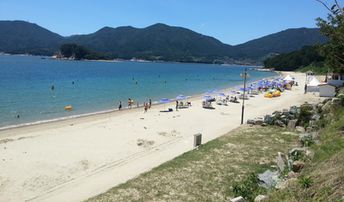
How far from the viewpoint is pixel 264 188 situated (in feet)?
31.4

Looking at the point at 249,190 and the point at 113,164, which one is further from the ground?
the point at 249,190

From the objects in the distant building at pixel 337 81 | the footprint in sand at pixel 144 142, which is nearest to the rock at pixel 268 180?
the footprint in sand at pixel 144 142

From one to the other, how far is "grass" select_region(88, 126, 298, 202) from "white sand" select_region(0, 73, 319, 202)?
139cm

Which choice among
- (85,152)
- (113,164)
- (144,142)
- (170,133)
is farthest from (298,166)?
(170,133)

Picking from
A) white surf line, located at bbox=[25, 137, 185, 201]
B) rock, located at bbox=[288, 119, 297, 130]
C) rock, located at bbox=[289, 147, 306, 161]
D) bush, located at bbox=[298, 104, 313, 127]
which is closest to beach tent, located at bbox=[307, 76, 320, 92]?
bush, located at bbox=[298, 104, 313, 127]

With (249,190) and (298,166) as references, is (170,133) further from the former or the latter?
(249,190)

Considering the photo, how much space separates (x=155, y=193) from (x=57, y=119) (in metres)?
23.1

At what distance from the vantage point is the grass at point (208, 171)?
34.9 feet

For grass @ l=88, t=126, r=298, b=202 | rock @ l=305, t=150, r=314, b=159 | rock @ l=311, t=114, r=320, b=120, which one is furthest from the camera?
rock @ l=311, t=114, r=320, b=120

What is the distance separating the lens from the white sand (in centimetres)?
1278

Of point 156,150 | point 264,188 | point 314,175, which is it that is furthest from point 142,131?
point 314,175

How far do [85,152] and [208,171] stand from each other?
7.71 m

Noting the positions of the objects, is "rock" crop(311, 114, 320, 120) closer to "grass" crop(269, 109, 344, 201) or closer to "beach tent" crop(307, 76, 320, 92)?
"grass" crop(269, 109, 344, 201)

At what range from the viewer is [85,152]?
17828mm
